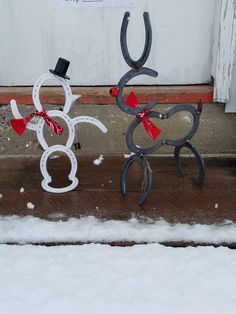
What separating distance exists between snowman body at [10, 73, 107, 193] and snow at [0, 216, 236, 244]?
275 millimetres

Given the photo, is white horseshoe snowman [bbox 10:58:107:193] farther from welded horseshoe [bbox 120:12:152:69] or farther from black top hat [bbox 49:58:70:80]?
welded horseshoe [bbox 120:12:152:69]

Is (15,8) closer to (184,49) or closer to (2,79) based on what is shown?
(2,79)

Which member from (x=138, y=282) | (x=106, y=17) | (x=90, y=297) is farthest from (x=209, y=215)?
(x=106, y=17)

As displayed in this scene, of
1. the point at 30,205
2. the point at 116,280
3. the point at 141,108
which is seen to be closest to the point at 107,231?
the point at 116,280

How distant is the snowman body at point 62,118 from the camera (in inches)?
77.5

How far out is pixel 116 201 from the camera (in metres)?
2.08

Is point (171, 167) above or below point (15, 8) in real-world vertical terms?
below

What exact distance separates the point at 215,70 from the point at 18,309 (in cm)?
159

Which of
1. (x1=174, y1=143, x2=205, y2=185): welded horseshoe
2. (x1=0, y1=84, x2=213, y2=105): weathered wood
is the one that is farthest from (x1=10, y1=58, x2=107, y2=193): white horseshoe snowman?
(x1=174, y1=143, x2=205, y2=185): welded horseshoe

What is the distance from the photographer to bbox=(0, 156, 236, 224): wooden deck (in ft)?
6.54

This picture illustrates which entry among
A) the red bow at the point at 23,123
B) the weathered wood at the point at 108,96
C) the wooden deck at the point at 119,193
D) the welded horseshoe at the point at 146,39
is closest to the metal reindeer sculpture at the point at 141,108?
the welded horseshoe at the point at 146,39

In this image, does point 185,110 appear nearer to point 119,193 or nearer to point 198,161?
point 198,161

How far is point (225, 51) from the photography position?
2.32 metres

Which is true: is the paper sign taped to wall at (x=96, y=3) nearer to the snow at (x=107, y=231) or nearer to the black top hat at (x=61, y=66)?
the black top hat at (x=61, y=66)
